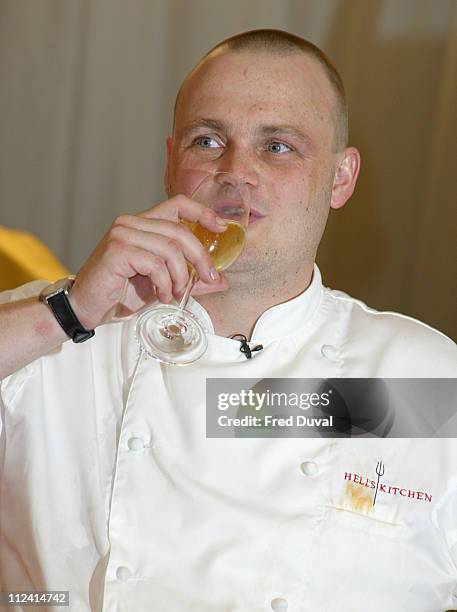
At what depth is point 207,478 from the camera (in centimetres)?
139

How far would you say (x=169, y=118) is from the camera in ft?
9.21

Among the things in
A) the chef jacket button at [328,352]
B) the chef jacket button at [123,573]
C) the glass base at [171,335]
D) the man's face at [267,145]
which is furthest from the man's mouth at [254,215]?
the chef jacket button at [123,573]

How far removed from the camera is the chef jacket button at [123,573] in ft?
4.36

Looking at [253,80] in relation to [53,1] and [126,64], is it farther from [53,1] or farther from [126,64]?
[53,1]

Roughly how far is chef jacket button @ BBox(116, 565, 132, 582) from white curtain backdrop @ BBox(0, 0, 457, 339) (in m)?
1.20

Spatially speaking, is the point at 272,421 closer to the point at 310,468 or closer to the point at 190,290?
the point at 310,468

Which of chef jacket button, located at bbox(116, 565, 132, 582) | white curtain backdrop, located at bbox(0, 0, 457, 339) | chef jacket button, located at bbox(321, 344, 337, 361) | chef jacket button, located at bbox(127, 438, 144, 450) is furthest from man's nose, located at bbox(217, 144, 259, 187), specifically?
white curtain backdrop, located at bbox(0, 0, 457, 339)

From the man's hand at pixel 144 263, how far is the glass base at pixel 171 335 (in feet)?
0.10

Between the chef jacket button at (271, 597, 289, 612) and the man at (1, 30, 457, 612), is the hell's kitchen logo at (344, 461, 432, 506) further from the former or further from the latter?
the chef jacket button at (271, 597, 289, 612)

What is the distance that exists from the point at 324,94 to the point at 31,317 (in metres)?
0.63

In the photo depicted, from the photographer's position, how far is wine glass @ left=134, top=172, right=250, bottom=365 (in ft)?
3.71

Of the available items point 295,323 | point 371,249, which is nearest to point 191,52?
point 371,249

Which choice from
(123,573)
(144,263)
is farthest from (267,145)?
(123,573)

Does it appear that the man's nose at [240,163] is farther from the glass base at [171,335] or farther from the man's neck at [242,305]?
the glass base at [171,335]
